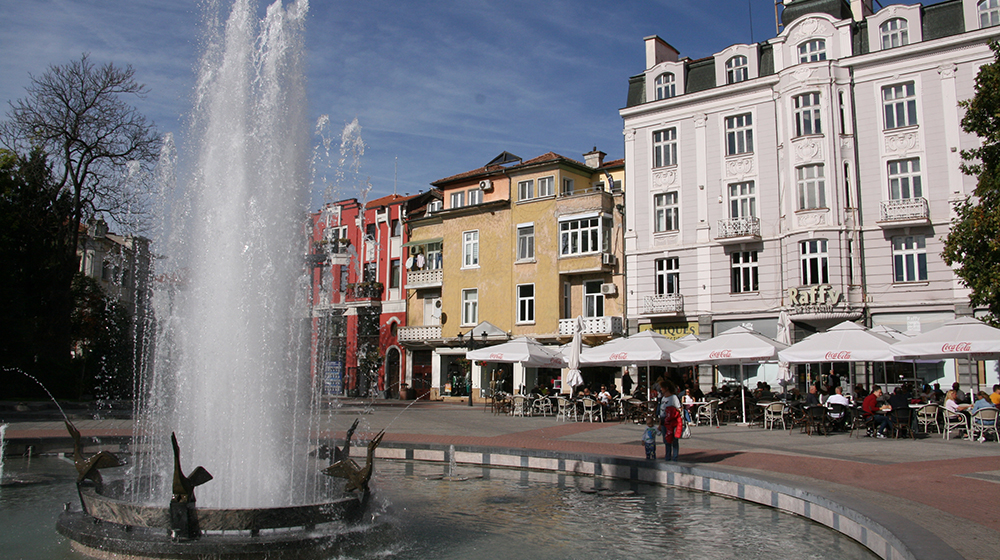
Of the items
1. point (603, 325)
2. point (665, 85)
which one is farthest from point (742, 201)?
point (603, 325)

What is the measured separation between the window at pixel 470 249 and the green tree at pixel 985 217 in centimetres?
2757

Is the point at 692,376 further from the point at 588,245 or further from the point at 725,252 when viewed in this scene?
the point at 588,245

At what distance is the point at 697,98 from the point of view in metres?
35.3

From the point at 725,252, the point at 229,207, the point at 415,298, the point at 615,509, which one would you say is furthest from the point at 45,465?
the point at 415,298

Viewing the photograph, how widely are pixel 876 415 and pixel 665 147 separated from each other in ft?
68.0

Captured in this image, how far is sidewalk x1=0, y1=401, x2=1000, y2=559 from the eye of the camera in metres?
8.45

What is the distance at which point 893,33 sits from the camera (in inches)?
1228

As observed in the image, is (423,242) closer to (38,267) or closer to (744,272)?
(38,267)

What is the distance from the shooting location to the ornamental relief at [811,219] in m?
31.0

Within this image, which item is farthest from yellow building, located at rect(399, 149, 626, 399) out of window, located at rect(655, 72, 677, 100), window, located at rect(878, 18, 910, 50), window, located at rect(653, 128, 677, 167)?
window, located at rect(878, 18, 910, 50)

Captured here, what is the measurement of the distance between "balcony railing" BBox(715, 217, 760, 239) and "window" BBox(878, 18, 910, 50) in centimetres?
941

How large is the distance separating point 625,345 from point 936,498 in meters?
15.6

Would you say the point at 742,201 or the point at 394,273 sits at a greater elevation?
the point at 742,201

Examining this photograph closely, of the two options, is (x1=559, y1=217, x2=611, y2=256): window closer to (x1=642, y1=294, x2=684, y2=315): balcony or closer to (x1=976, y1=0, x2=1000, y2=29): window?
(x1=642, y1=294, x2=684, y2=315): balcony
